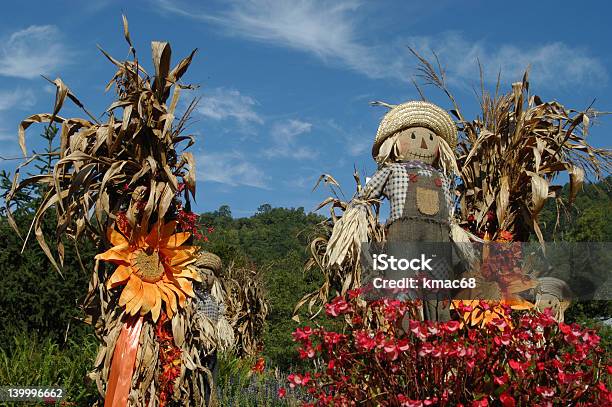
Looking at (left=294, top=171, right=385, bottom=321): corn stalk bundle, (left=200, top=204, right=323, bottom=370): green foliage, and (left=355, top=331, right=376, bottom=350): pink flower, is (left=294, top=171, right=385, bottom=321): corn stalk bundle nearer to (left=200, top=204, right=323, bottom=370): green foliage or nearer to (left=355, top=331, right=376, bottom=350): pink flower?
(left=200, top=204, right=323, bottom=370): green foliage

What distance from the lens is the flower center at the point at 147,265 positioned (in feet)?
17.1

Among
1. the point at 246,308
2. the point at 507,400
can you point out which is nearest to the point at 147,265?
the point at 507,400

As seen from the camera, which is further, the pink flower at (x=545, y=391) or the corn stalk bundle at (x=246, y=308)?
the corn stalk bundle at (x=246, y=308)

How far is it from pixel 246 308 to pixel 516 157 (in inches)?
321

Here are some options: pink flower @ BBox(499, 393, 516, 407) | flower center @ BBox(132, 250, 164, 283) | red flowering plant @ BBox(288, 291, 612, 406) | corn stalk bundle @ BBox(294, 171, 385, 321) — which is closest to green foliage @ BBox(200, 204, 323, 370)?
corn stalk bundle @ BBox(294, 171, 385, 321)

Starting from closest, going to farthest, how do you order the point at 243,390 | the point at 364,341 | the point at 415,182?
the point at 364,341
the point at 415,182
the point at 243,390

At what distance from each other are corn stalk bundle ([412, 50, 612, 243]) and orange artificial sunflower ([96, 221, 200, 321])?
2.89 m

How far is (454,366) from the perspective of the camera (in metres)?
3.68

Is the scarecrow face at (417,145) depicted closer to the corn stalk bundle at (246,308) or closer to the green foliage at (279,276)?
the green foliage at (279,276)

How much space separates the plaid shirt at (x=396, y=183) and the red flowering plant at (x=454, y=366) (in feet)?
6.74

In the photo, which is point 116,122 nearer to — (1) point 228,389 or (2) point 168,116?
(2) point 168,116

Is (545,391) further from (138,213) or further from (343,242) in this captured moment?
(138,213)

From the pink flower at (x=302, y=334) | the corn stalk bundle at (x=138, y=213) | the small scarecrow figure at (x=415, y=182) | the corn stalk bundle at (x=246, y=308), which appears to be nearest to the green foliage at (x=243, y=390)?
the corn stalk bundle at (x=138, y=213)

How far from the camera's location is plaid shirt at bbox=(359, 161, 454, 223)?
232 inches
